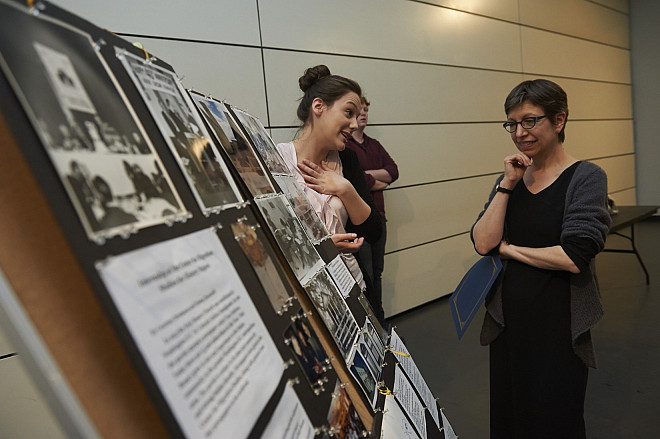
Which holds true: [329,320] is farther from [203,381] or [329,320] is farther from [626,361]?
[626,361]

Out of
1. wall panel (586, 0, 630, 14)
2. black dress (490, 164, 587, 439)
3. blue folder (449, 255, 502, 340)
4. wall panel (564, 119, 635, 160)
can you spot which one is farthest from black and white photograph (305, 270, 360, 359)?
wall panel (586, 0, 630, 14)

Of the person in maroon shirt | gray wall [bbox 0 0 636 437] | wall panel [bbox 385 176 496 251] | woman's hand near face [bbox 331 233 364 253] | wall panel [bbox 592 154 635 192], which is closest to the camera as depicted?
woman's hand near face [bbox 331 233 364 253]

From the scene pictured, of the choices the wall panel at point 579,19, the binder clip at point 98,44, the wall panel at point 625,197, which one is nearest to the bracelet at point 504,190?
the binder clip at point 98,44

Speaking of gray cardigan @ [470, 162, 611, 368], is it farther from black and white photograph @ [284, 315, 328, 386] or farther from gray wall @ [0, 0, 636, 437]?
gray wall @ [0, 0, 636, 437]

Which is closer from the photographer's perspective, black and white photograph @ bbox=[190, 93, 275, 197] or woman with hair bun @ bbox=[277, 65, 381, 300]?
black and white photograph @ bbox=[190, 93, 275, 197]

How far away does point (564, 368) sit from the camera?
5.28 ft

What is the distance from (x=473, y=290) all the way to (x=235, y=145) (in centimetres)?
120

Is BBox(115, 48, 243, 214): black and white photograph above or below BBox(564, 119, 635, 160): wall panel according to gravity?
above

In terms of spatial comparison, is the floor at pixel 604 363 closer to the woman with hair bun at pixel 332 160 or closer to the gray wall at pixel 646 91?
the woman with hair bun at pixel 332 160

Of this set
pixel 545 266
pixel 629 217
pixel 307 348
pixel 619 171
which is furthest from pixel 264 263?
pixel 619 171

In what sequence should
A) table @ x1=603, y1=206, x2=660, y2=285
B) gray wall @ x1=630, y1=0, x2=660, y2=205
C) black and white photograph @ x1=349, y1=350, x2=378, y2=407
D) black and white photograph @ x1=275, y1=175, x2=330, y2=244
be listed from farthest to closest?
1. gray wall @ x1=630, y1=0, x2=660, y2=205
2. table @ x1=603, y1=206, x2=660, y2=285
3. black and white photograph @ x1=275, y1=175, x2=330, y2=244
4. black and white photograph @ x1=349, y1=350, x2=378, y2=407

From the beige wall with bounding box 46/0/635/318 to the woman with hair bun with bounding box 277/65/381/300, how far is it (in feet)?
3.66

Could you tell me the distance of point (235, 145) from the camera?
0.99m

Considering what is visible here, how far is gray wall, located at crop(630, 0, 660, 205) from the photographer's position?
716cm
